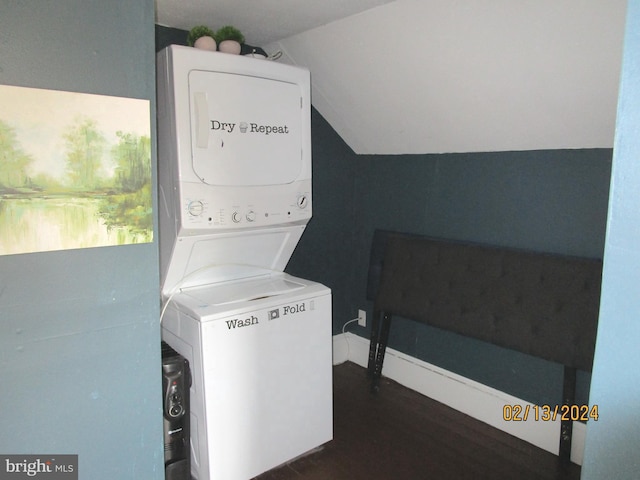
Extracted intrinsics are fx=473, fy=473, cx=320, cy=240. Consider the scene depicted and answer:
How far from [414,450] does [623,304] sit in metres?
1.77

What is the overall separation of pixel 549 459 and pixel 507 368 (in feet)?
1.44

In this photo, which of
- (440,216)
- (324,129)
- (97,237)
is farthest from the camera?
(324,129)

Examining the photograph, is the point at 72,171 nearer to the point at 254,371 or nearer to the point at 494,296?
the point at 254,371

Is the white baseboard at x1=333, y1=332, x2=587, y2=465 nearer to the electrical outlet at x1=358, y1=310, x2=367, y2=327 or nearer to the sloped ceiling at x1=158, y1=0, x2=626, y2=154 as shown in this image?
the electrical outlet at x1=358, y1=310, x2=367, y2=327

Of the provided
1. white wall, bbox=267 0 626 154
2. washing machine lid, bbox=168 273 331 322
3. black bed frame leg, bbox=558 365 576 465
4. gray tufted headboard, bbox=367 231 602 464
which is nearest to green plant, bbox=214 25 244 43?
white wall, bbox=267 0 626 154

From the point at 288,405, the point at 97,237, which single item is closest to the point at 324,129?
the point at 288,405

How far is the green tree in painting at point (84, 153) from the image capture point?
1.28 meters

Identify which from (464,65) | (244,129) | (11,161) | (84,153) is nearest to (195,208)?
(244,129)

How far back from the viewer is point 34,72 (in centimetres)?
120

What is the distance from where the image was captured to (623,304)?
0.74m

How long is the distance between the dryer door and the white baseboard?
4.63ft

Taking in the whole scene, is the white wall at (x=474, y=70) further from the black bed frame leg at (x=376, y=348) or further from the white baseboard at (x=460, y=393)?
the white baseboard at (x=460, y=393)

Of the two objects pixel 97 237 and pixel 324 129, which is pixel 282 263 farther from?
pixel 97 237

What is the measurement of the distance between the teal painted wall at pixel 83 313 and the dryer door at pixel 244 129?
49 cm
